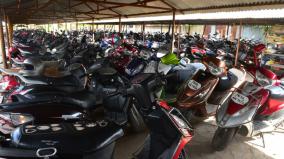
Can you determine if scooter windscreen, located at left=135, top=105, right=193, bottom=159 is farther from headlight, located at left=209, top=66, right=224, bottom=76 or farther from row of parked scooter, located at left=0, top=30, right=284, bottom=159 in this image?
headlight, located at left=209, top=66, right=224, bottom=76

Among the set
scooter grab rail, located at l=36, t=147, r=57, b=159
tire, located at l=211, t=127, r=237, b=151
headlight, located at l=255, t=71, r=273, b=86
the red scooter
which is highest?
headlight, located at l=255, t=71, r=273, b=86

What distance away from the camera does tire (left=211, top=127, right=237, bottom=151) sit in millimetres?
3268

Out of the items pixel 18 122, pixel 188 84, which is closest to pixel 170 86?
pixel 188 84

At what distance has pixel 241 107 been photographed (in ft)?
10.4

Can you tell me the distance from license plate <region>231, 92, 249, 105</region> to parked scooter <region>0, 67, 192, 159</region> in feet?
3.61

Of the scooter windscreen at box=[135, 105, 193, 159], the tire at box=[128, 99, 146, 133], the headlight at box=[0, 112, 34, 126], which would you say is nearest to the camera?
the scooter windscreen at box=[135, 105, 193, 159]

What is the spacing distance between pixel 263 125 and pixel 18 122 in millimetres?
3063

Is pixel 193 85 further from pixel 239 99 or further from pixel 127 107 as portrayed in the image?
pixel 127 107

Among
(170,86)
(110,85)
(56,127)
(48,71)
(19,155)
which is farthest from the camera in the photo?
(170,86)

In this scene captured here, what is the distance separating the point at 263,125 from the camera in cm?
348

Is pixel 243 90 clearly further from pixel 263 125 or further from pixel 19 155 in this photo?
pixel 19 155

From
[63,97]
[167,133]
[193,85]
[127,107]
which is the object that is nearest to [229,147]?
[193,85]

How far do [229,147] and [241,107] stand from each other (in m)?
0.73

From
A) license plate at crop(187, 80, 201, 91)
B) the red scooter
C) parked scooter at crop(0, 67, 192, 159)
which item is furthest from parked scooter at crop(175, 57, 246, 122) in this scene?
parked scooter at crop(0, 67, 192, 159)
